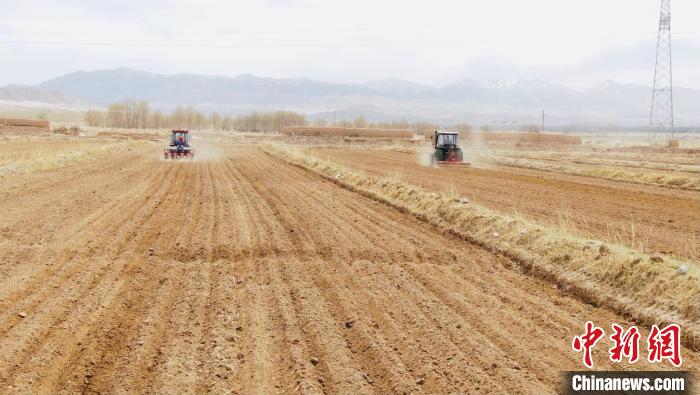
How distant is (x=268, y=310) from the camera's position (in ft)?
24.2

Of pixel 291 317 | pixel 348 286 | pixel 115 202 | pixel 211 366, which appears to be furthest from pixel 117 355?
pixel 115 202

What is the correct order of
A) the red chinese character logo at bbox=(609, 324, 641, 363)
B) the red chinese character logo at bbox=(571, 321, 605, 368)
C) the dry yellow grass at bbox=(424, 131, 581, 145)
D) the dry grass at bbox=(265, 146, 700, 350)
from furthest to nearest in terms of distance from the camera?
the dry yellow grass at bbox=(424, 131, 581, 145)
the dry grass at bbox=(265, 146, 700, 350)
the red chinese character logo at bbox=(609, 324, 641, 363)
the red chinese character logo at bbox=(571, 321, 605, 368)

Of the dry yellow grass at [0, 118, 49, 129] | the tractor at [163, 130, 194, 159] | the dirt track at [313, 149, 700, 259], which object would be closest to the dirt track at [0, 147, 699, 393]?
the dirt track at [313, 149, 700, 259]

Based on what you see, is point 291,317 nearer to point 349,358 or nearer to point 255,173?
point 349,358

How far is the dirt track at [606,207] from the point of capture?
12.3 meters

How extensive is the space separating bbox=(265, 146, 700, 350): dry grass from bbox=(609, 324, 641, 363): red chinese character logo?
2.14ft

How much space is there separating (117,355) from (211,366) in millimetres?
1031

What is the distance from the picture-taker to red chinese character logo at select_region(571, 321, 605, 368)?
6031 mm

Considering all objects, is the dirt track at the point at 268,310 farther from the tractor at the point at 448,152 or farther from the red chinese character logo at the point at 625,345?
the tractor at the point at 448,152

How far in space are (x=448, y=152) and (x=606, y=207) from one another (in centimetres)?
1850

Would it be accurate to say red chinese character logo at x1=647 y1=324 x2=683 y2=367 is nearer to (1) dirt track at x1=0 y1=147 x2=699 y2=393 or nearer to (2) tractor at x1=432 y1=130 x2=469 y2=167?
(1) dirt track at x1=0 y1=147 x2=699 y2=393

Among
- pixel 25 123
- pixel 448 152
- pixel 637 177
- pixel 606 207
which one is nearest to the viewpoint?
pixel 606 207
